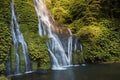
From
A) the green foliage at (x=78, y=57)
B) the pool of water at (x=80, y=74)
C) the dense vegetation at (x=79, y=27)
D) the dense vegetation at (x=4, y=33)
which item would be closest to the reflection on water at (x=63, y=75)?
the pool of water at (x=80, y=74)

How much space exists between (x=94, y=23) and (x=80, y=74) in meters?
8.03

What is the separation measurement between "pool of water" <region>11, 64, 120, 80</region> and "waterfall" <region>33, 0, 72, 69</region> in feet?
4.30

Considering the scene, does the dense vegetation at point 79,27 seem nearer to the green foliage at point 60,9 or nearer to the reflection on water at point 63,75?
the green foliage at point 60,9

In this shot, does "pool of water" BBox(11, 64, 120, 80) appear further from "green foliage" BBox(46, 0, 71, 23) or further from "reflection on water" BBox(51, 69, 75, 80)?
"green foliage" BBox(46, 0, 71, 23)

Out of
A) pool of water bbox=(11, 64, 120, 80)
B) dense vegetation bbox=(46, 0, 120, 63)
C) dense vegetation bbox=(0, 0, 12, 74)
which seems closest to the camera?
pool of water bbox=(11, 64, 120, 80)

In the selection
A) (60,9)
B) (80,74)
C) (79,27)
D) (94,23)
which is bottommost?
(80,74)

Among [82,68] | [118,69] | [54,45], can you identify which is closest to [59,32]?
[54,45]

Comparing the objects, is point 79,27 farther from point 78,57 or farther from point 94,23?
point 78,57

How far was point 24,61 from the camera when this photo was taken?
18.3 meters

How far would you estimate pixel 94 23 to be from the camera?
79.7 feet

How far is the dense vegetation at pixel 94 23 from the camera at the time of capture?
2230cm

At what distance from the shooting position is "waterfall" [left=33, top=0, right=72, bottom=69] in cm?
2017

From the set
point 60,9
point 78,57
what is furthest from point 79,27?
point 78,57

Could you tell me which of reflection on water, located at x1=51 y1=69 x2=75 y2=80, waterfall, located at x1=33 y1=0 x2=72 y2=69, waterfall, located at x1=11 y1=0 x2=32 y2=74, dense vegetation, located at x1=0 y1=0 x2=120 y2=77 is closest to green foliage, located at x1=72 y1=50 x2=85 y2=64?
dense vegetation, located at x1=0 y1=0 x2=120 y2=77
